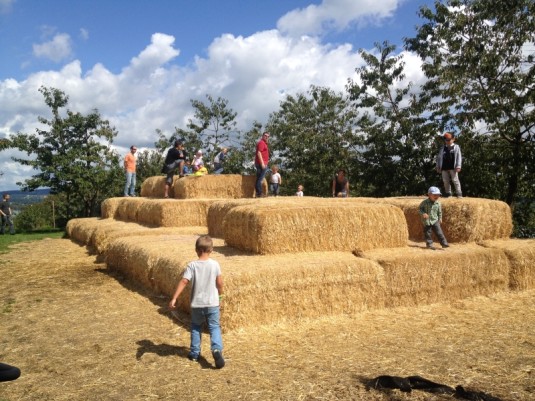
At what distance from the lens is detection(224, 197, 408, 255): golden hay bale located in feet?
26.6

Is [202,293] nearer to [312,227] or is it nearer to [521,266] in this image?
[312,227]

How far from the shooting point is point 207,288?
5.34m

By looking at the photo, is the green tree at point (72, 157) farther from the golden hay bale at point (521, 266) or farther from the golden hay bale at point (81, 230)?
the golden hay bale at point (521, 266)

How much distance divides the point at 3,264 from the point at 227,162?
22.6 m

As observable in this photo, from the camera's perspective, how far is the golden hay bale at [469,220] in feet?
32.2

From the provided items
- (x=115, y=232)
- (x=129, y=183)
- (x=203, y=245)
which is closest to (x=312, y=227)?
(x=203, y=245)

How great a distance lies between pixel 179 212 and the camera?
1381cm

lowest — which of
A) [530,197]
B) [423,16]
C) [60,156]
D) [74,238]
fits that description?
[74,238]

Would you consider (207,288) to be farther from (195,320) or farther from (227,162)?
(227,162)

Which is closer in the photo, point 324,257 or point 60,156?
point 324,257

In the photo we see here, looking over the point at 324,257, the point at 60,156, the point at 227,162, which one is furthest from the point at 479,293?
the point at 227,162

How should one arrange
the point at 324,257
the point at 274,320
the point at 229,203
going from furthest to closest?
1. the point at 229,203
2. the point at 324,257
3. the point at 274,320

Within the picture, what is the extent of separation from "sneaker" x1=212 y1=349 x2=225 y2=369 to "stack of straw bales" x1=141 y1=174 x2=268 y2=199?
1052 cm

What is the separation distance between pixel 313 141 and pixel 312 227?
2125 centimetres
